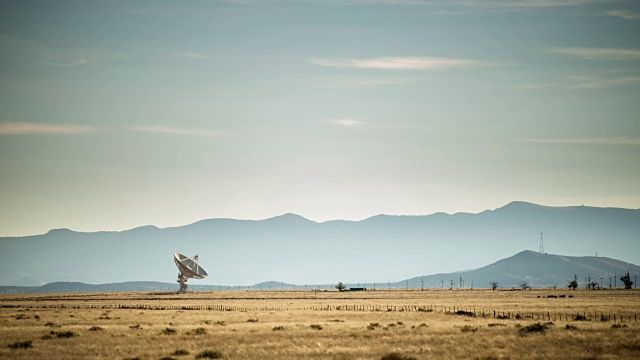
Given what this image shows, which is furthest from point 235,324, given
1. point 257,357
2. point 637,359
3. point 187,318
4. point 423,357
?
point 637,359

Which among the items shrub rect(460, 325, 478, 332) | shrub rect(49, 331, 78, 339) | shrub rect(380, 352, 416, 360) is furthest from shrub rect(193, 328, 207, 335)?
shrub rect(380, 352, 416, 360)

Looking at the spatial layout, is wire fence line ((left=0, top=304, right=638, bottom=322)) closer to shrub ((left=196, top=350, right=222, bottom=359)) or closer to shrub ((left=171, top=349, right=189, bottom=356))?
shrub ((left=196, top=350, right=222, bottom=359))

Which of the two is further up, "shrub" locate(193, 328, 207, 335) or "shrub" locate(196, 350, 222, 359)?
"shrub" locate(193, 328, 207, 335)

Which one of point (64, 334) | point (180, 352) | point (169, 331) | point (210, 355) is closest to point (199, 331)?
point (169, 331)

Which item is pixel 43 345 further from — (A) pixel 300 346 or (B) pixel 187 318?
(B) pixel 187 318

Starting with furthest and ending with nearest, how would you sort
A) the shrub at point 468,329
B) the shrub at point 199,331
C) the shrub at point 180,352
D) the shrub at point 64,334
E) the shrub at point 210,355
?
the shrub at point 199,331, the shrub at point 468,329, the shrub at point 64,334, the shrub at point 180,352, the shrub at point 210,355

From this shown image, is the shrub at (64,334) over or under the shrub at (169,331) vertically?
under

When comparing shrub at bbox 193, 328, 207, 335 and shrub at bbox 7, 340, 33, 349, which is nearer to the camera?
shrub at bbox 7, 340, 33, 349

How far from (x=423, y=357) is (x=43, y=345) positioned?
99.0 feet

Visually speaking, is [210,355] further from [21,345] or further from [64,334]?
[64,334]

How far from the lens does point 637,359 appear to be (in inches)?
1879

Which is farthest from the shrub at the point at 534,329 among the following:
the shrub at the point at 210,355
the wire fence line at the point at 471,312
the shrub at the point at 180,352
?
the shrub at the point at 180,352

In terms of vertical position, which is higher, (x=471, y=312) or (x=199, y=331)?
(x=471, y=312)

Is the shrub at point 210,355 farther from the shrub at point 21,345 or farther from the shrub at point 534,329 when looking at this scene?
the shrub at point 534,329
